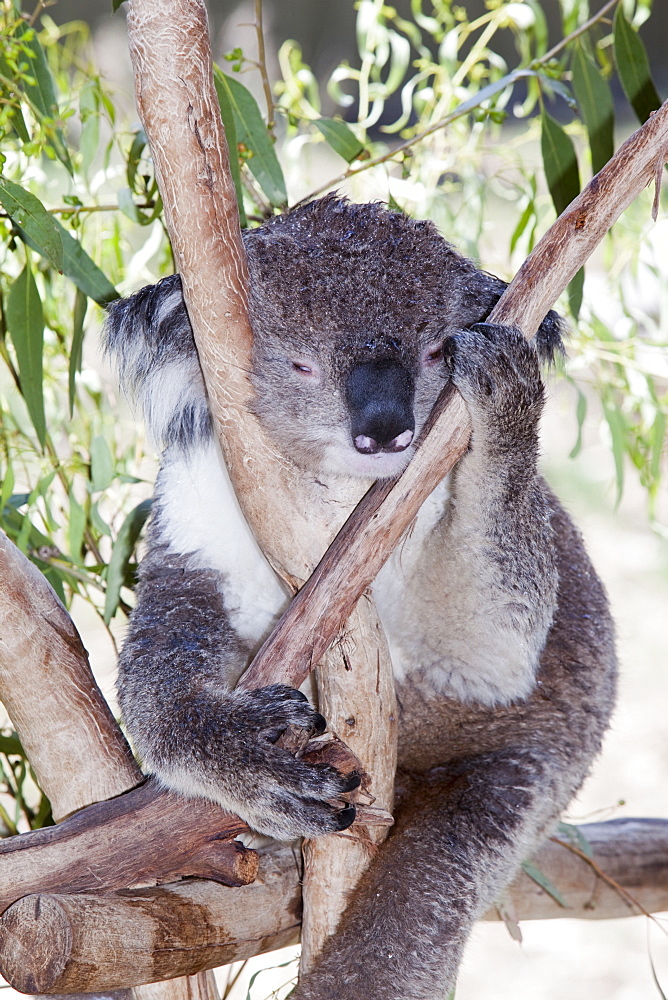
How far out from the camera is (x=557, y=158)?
1.86m

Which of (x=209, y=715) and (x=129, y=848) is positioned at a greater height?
(x=209, y=715)

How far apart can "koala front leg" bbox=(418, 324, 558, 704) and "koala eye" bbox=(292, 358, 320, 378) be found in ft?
0.59

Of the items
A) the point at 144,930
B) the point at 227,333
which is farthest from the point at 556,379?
the point at 144,930

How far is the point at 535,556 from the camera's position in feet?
4.86

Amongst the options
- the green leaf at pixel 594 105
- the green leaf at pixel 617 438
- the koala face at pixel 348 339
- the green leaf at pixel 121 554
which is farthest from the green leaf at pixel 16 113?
the green leaf at pixel 617 438

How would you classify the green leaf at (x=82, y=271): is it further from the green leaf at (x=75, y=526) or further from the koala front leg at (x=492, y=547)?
the koala front leg at (x=492, y=547)

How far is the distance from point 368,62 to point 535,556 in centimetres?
152

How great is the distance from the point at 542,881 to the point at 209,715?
1.06 m

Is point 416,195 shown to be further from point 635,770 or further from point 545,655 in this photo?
point 635,770

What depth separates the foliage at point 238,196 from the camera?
179cm

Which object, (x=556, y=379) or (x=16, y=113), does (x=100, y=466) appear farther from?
(x=556, y=379)

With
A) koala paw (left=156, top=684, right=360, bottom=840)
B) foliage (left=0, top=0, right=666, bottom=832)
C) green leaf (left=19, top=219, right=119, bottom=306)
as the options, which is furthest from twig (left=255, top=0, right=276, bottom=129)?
koala paw (left=156, top=684, right=360, bottom=840)

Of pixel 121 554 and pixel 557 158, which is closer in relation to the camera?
pixel 557 158

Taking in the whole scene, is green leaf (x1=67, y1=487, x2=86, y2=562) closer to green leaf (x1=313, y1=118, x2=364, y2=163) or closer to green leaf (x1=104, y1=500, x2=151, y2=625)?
green leaf (x1=104, y1=500, x2=151, y2=625)
